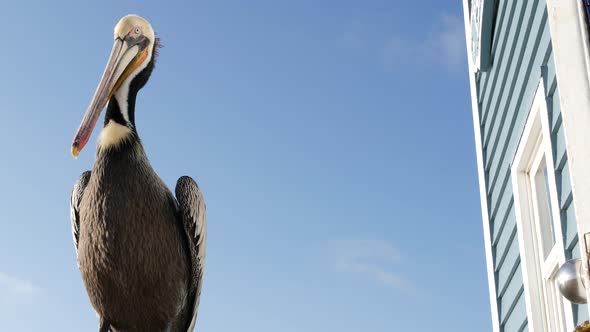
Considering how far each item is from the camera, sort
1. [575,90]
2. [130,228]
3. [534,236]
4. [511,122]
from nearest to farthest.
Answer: [575,90]
[130,228]
[534,236]
[511,122]

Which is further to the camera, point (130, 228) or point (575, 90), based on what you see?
point (130, 228)

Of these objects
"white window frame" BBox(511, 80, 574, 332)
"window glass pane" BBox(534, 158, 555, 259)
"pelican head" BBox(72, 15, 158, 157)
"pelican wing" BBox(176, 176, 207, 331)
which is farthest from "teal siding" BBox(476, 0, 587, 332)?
"pelican head" BBox(72, 15, 158, 157)

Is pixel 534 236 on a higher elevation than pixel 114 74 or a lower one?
lower

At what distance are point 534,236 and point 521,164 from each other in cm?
40

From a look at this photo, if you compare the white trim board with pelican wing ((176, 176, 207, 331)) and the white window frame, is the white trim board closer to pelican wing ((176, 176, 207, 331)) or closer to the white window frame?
the white window frame

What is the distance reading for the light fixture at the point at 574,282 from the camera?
169 cm

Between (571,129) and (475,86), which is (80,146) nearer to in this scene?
(571,129)

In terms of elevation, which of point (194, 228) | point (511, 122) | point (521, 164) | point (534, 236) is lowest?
point (194, 228)

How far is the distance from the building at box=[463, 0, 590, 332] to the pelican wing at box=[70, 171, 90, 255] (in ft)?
8.07

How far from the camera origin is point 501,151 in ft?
15.9

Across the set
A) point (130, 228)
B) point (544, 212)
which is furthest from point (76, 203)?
point (544, 212)

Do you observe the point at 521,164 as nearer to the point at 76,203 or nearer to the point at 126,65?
the point at 126,65

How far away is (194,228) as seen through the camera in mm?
4312

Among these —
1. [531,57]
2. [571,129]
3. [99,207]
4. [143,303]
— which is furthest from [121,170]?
[571,129]
